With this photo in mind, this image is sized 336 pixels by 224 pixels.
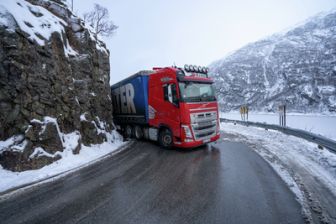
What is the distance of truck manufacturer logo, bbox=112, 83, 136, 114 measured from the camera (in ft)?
33.7

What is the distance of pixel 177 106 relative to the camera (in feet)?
23.0

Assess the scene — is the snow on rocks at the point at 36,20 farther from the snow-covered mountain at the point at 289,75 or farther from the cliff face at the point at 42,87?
the snow-covered mountain at the point at 289,75

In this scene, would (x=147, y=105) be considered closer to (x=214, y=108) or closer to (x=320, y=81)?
(x=214, y=108)

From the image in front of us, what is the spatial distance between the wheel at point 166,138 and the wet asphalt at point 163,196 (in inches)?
83.9

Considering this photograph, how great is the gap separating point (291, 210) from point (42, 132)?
7.65m

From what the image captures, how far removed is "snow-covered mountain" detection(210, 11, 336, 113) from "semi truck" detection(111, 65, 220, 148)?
48686 mm

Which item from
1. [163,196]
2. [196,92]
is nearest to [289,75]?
[196,92]

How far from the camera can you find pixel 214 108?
782 cm

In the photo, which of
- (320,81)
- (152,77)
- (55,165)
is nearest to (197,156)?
(152,77)

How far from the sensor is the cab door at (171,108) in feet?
23.3

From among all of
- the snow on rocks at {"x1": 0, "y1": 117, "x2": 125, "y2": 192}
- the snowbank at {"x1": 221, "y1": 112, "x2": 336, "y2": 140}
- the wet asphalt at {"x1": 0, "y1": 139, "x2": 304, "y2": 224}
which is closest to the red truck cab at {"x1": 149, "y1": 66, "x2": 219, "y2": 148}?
the wet asphalt at {"x1": 0, "y1": 139, "x2": 304, "y2": 224}

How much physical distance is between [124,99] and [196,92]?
5.86 m

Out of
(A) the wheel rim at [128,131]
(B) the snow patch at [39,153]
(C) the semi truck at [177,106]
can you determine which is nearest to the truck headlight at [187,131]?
(C) the semi truck at [177,106]

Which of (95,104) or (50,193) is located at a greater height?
(95,104)
